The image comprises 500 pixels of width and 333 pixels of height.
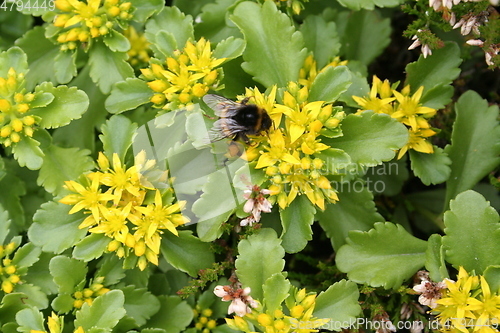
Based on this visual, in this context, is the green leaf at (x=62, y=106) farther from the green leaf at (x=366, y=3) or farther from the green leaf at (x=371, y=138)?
the green leaf at (x=366, y=3)

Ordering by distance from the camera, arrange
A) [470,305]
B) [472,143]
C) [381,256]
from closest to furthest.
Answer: [470,305] → [381,256] → [472,143]

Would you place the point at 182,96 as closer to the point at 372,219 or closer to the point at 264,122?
the point at 264,122

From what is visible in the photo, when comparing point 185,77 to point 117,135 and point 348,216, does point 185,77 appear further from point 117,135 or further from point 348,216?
point 348,216

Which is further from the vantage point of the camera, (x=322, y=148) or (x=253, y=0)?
(x=253, y=0)

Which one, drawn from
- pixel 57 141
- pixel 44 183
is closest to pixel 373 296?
pixel 44 183

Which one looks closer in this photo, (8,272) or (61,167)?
(8,272)

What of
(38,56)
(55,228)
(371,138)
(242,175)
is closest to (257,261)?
(242,175)

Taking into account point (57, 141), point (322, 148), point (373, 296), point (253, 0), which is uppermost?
point (253, 0)
